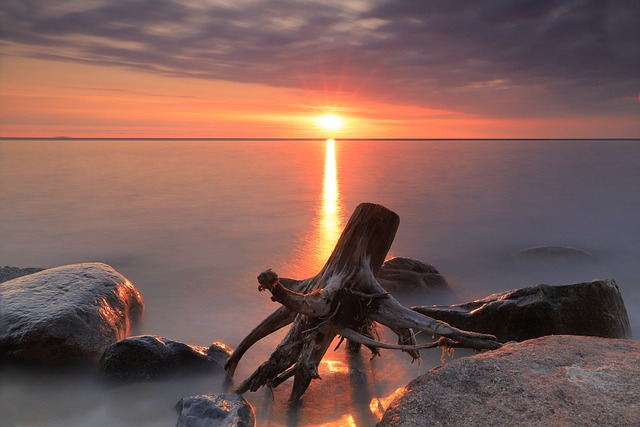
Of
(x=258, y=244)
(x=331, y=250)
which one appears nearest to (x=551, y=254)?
(x=331, y=250)

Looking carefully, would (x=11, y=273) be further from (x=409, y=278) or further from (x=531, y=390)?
(x=531, y=390)

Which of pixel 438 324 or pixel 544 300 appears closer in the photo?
pixel 438 324

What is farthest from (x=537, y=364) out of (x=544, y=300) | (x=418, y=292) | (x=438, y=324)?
(x=418, y=292)

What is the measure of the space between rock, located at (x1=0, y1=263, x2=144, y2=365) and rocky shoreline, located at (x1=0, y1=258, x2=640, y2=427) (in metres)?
0.01

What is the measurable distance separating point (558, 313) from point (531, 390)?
2334 mm

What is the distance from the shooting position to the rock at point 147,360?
16.3 feet

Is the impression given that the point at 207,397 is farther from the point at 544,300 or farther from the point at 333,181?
the point at 333,181

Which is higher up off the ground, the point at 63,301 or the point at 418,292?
the point at 63,301

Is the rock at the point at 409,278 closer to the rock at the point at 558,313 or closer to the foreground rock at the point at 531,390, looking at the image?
the rock at the point at 558,313

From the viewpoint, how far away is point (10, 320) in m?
5.22

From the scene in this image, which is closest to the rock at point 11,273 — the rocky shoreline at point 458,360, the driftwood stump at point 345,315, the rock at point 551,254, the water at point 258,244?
the rocky shoreline at point 458,360

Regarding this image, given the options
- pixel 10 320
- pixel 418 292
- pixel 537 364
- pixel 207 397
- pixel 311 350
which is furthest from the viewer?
pixel 418 292

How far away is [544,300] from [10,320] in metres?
5.56

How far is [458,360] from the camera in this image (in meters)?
3.79
